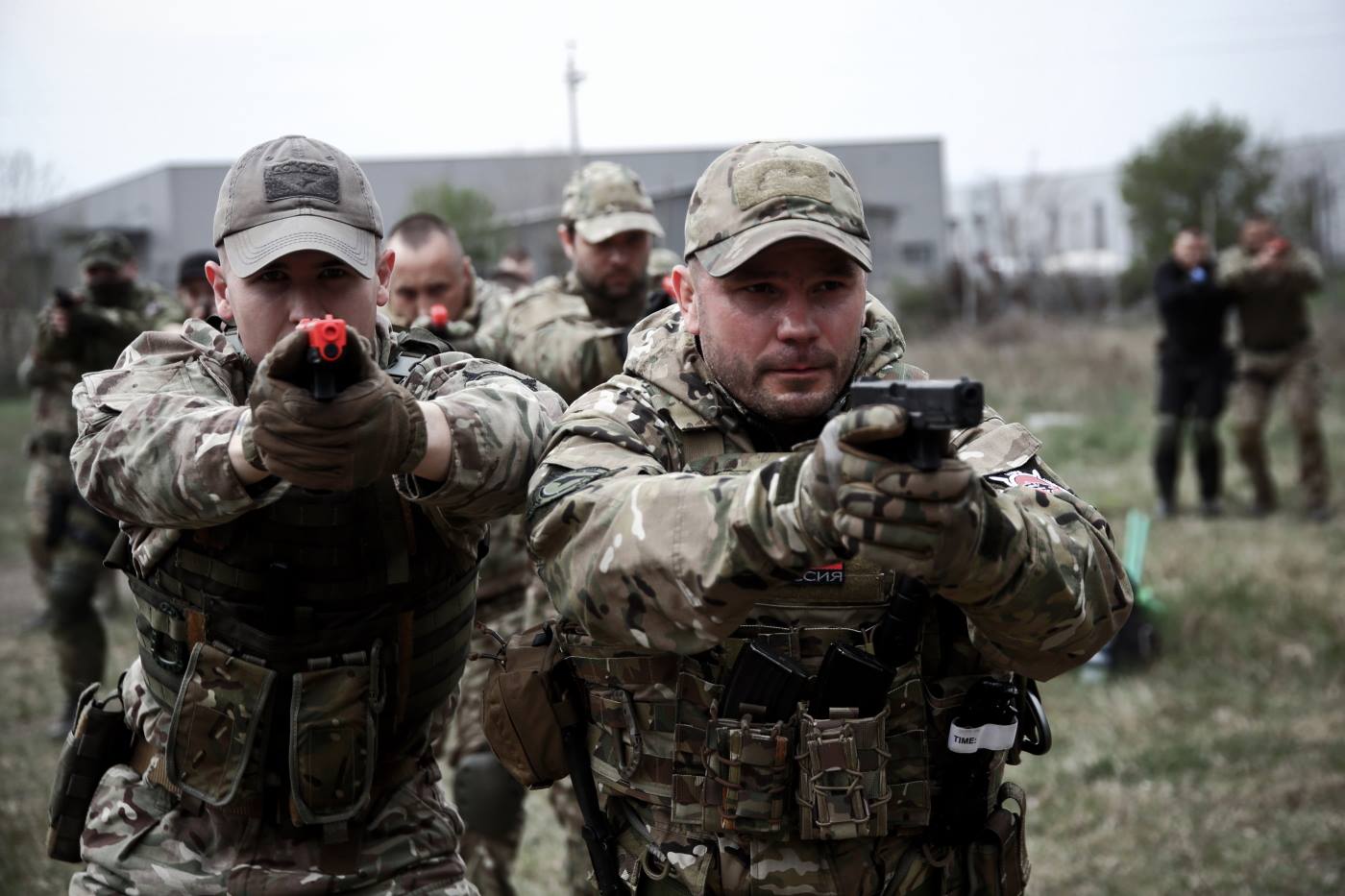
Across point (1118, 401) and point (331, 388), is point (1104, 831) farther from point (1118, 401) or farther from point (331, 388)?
point (1118, 401)

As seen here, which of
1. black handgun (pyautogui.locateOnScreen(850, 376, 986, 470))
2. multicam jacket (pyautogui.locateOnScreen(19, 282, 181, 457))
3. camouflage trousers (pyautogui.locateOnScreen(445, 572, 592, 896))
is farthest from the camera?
multicam jacket (pyautogui.locateOnScreen(19, 282, 181, 457))

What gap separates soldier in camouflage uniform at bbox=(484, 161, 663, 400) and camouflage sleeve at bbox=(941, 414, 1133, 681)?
2.67 m

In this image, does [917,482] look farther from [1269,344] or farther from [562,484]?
[1269,344]

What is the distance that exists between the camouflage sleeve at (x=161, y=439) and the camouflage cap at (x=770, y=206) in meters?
0.85

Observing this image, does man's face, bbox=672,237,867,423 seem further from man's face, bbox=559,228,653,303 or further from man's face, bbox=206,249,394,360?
man's face, bbox=559,228,653,303

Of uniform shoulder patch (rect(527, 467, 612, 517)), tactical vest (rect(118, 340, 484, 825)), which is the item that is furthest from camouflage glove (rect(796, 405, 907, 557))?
tactical vest (rect(118, 340, 484, 825))

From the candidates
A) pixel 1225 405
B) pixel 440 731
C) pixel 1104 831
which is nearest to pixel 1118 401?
pixel 1225 405

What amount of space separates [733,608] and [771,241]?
0.62 meters

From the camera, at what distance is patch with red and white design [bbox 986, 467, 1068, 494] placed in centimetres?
215

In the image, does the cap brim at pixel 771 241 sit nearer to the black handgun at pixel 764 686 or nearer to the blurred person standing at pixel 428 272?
the black handgun at pixel 764 686

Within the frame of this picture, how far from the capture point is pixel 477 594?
4492 mm

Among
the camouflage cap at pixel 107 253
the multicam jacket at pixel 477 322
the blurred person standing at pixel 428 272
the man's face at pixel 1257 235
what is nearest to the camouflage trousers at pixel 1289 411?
the man's face at pixel 1257 235

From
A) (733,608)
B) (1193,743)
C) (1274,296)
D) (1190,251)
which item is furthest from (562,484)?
(1274,296)

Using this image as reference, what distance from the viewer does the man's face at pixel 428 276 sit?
493 centimetres
